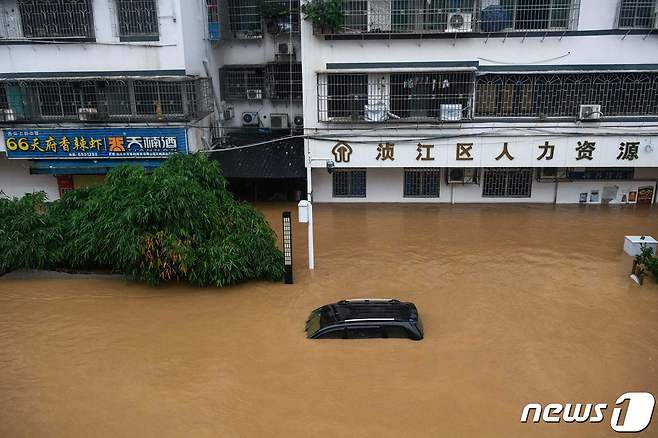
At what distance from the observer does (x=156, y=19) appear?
647 inches

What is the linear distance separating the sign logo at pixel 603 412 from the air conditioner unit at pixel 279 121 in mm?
13260

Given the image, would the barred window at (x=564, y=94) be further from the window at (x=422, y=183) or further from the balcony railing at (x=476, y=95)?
the window at (x=422, y=183)

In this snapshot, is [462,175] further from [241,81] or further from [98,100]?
[98,100]

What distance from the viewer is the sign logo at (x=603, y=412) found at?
8.37 metres

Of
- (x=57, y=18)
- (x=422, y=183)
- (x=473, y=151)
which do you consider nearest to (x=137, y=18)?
(x=57, y=18)

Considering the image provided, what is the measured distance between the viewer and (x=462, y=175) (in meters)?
18.5

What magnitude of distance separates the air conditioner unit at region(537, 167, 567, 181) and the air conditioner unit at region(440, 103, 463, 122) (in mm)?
3665

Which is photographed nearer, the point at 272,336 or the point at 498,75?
the point at 272,336

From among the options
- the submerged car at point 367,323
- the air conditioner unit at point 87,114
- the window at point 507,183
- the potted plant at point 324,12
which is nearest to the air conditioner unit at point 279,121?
the potted plant at point 324,12

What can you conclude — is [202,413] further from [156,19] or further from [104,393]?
[156,19]

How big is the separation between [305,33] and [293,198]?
5641 mm

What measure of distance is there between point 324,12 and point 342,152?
407 centimetres

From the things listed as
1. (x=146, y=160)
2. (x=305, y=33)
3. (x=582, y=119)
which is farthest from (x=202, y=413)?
(x=582, y=119)

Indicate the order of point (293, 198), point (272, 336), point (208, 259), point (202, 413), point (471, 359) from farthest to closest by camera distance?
point (293, 198) < point (208, 259) < point (272, 336) < point (471, 359) < point (202, 413)
